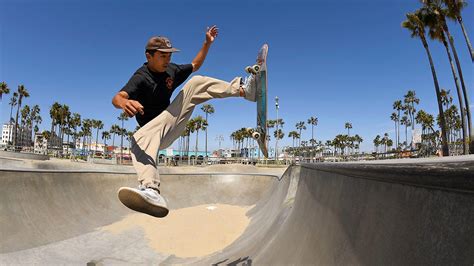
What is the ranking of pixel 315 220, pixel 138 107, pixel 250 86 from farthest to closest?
1. pixel 250 86
2. pixel 315 220
3. pixel 138 107

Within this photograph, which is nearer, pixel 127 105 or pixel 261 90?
pixel 127 105

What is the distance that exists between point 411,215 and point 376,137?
377 feet

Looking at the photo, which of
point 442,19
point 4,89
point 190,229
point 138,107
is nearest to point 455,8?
point 442,19

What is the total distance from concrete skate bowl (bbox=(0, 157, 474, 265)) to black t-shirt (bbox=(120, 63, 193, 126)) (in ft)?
7.36

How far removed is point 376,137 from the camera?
105312 mm

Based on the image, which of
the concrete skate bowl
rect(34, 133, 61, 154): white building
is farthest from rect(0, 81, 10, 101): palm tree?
the concrete skate bowl

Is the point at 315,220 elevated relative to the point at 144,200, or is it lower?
lower

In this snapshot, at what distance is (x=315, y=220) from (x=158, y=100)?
2.43 meters

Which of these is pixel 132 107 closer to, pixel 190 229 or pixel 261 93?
pixel 261 93

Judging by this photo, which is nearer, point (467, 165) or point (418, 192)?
point (467, 165)

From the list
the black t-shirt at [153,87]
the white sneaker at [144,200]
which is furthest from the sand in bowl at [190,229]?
the black t-shirt at [153,87]

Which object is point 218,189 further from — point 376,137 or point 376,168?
point 376,137

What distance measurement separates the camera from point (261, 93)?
421 cm

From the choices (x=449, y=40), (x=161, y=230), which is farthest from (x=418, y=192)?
(x=449, y=40)
